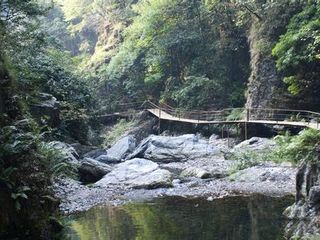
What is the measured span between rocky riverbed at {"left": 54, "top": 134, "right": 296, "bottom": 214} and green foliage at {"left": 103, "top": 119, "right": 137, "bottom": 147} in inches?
343

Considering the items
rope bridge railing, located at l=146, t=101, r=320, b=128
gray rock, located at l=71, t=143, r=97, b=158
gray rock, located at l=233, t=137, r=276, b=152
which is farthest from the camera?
rope bridge railing, located at l=146, t=101, r=320, b=128

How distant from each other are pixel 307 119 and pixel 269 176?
7.47 m

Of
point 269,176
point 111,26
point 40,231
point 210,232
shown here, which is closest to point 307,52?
point 269,176

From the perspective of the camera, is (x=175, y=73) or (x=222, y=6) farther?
(x=175, y=73)

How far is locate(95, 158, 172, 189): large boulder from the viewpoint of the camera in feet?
42.8

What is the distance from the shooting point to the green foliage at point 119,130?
2815cm

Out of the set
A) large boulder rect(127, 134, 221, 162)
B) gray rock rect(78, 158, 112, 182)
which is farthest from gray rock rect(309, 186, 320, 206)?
large boulder rect(127, 134, 221, 162)

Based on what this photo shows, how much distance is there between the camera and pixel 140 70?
3150 centimetres

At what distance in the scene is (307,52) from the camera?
61.7 feet

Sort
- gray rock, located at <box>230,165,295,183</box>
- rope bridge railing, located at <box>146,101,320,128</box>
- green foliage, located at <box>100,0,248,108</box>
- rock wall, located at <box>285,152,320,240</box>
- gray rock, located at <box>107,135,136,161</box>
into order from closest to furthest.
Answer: rock wall, located at <box>285,152,320,240</box> < gray rock, located at <box>230,165,295,183</box> < rope bridge railing, located at <box>146,101,320,128</box> < gray rock, located at <box>107,135,136,161</box> < green foliage, located at <box>100,0,248,108</box>

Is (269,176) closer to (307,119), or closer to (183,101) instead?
(307,119)

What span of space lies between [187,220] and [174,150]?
1159 cm

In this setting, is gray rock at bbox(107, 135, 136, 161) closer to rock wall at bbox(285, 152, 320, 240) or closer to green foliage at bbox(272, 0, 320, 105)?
green foliage at bbox(272, 0, 320, 105)

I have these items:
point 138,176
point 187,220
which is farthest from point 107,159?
point 187,220
